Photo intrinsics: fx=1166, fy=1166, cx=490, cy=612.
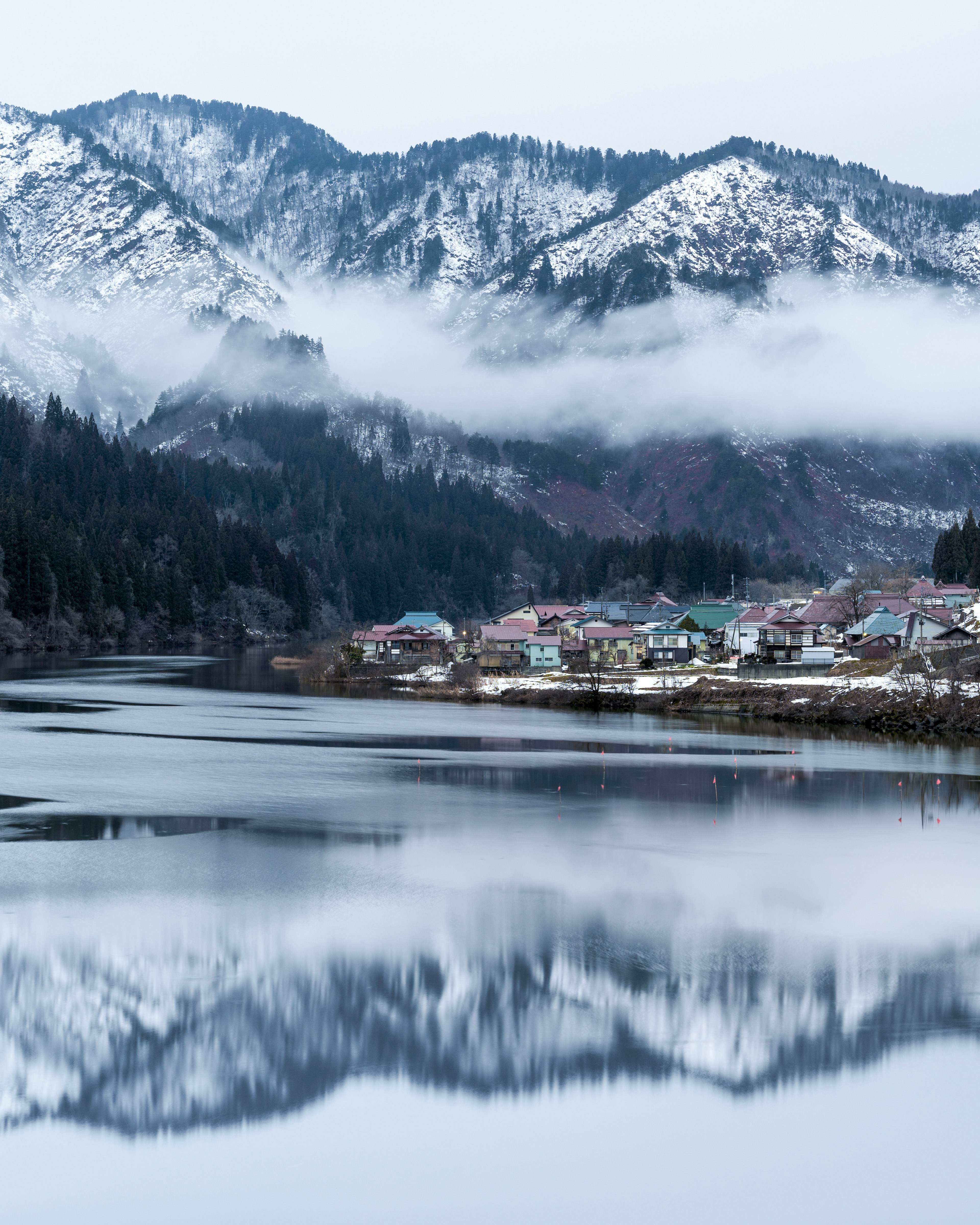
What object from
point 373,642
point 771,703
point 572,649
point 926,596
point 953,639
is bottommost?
point 771,703

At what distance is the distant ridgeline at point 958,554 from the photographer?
137m

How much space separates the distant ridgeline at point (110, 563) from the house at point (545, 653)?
6565cm

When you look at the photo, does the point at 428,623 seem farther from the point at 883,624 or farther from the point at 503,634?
the point at 883,624

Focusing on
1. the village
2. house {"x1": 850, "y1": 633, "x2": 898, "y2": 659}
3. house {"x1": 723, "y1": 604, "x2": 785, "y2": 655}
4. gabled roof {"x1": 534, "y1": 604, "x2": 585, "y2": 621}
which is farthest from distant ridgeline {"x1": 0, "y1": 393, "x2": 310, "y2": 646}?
house {"x1": 850, "y1": 633, "x2": 898, "y2": 659}

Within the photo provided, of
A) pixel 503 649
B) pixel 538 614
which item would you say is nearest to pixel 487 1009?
pixel 503 649

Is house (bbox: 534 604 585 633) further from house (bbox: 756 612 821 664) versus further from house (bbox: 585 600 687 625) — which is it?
house (bbox: 756 612 821 664)

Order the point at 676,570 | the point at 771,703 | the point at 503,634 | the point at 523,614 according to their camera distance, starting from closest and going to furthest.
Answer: the point at 771,703 → the point at 503,634 → the point at 523,614 → the point at 676,570

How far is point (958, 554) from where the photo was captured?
140500 mm

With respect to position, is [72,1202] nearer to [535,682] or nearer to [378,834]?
[378,834]

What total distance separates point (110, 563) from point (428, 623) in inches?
1969

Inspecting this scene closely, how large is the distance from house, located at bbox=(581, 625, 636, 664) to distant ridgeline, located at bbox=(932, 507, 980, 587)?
50456 millimetres

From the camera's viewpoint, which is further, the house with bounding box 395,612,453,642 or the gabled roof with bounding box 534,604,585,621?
the gabled roof with bounding box 534,604,585,621

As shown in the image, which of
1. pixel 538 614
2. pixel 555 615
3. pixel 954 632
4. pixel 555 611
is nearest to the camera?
pixel 954 632

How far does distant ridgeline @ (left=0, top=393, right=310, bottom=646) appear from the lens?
142125 millimetres
